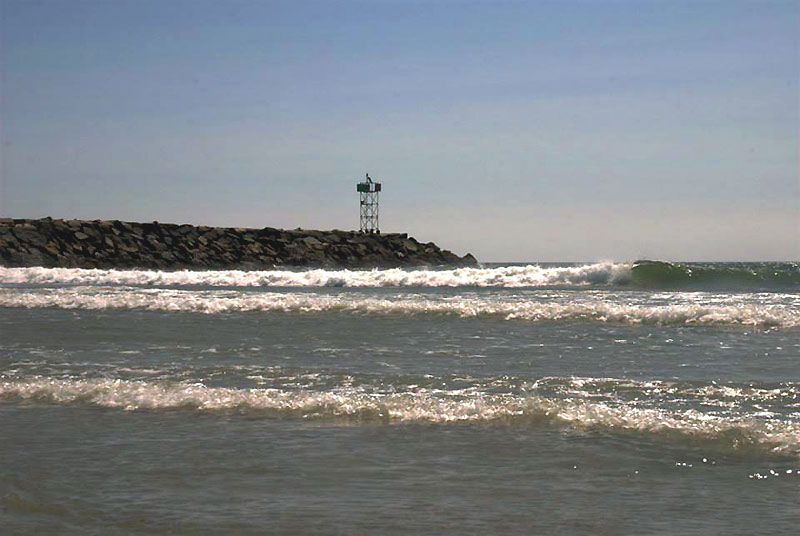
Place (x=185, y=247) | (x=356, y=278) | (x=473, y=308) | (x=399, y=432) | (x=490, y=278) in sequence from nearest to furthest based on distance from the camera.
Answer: (x=399, y=432) → (x=473, y=308) → (x=490, y=278) → (x=356, y=278) → (x=185, y=247)

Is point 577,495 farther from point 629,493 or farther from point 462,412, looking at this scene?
point 462,412

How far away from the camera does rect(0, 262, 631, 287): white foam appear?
30.1 m

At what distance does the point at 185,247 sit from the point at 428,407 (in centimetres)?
4096

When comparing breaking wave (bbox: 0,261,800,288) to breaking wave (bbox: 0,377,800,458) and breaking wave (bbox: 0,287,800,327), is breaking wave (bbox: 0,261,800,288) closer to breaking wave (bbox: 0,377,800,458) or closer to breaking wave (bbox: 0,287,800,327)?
breaking wave (bbox: 0,287,800,327)

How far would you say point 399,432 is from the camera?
5336mm

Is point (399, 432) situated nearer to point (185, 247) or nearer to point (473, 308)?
point (473, 308)

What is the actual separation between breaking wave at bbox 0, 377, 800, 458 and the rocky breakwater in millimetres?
36480

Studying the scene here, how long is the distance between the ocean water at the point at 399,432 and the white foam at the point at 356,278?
60.5 ft

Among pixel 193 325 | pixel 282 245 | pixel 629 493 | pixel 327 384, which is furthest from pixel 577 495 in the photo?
pixel 282 245

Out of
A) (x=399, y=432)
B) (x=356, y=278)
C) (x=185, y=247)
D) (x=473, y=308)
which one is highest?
(x=185, y=247)

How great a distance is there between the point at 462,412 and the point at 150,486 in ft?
7.62

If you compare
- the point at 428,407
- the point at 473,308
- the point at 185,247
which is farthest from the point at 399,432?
the point at 185,247

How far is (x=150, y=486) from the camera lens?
4.14 m

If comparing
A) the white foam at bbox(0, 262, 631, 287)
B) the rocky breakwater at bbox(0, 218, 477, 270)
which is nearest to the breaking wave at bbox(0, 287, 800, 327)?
the white foam at bbox(0, 262, 631, 287)
